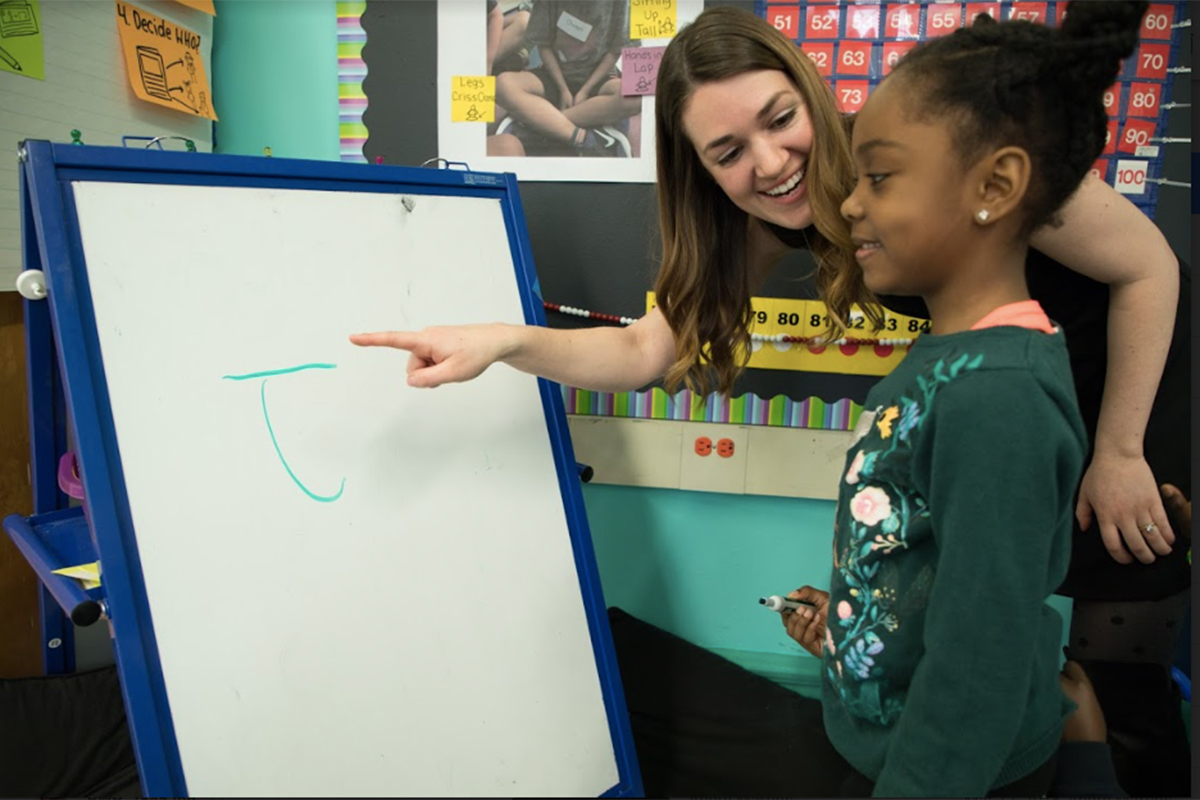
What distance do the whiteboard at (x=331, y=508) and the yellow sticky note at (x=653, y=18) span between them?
0.52 meters

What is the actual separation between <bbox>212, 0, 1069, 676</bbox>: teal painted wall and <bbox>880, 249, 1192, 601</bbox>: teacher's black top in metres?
0.60

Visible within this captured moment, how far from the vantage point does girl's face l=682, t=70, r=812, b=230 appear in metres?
0.87

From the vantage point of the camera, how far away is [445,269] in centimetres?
99

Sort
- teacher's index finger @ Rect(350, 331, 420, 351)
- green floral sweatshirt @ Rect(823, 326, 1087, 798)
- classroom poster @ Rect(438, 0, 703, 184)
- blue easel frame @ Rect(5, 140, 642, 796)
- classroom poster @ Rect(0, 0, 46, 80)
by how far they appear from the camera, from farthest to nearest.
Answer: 1. classroom poster @ Rect(438, 0, 703, 184)
2. classroom poster @ Rect(0, 0, 46, 80)
3. teacher's index finger @ Rect(350, 331, 420, 351)
4. blue easel frame @ Rect(5, 140, 642, 796)
5. green floral sweatshirt @ Rect(823, 326, 1087, 798)

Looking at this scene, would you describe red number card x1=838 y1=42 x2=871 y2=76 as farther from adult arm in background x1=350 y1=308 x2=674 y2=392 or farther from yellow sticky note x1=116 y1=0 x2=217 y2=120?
yellow sticky note x1=116 y1=0 x2=217 y2=120

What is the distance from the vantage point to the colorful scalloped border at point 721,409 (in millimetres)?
1360

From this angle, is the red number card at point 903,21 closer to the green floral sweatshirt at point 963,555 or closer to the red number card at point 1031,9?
the red number card at point 1031,9

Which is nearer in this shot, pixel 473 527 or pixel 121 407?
pixel 121 407

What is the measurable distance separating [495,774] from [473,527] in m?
0.28

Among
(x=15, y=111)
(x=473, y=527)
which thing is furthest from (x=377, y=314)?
(x=15, y=111)

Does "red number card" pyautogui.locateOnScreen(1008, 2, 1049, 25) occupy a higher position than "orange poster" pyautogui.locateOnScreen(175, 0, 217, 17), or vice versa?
"orange poster" pyautogui.locateOnScreen(175, 0, 217, 17)

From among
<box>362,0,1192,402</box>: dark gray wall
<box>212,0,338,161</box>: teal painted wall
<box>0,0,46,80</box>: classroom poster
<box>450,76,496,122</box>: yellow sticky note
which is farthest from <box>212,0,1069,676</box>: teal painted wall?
<box>0,0,46,80</box>: classroom poster

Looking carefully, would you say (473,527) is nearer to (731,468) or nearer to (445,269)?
(445,269)

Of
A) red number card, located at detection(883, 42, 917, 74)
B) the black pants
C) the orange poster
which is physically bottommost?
the black pants
